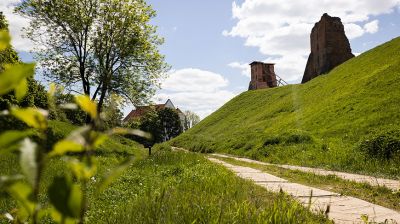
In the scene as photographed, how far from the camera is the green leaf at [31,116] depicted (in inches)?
28.4

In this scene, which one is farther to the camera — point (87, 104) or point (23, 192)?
point (87, 104)

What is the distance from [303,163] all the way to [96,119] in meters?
16.5

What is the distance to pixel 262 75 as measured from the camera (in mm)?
90938

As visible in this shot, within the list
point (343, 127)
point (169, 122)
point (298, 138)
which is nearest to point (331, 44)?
point (169, 122)

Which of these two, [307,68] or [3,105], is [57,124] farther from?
[307,68]

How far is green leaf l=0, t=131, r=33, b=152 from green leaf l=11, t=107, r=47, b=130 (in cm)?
5

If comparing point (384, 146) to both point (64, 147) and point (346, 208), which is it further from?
point (64, 147)

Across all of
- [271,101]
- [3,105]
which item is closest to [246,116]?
[271,101]

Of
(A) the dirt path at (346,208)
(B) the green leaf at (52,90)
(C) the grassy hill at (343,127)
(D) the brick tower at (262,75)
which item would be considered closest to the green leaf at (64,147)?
(B) the green leaf at (52,90)

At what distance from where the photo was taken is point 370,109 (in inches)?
869

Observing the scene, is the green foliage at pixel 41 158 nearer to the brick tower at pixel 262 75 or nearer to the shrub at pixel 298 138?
the shrub at pixel 298 138

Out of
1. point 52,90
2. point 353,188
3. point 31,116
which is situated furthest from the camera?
point 353,188

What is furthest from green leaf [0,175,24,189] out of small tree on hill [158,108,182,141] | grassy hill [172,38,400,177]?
small tree on hill [158,108,182,141]

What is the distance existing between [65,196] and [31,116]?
193 millimetres
